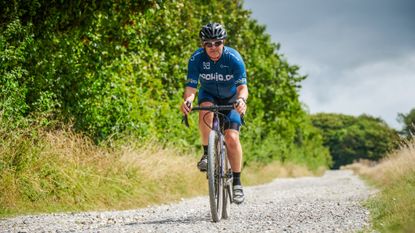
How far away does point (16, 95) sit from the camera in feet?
32.8

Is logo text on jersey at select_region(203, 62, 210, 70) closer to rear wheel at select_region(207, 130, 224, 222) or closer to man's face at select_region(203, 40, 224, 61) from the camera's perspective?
man's face at select_region(203, 40, 224, 61)

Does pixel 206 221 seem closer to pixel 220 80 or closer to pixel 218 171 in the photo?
pixel 218 171

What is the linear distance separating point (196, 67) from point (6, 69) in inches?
168

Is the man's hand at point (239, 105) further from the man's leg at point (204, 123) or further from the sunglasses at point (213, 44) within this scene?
the sunglasses at point (213, 44)

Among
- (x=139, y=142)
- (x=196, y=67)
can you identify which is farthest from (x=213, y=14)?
A: (x=196, y=67)

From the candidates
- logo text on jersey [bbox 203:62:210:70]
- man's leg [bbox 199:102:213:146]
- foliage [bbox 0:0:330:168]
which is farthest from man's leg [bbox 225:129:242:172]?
foliage [bbox 0:0:330:168]

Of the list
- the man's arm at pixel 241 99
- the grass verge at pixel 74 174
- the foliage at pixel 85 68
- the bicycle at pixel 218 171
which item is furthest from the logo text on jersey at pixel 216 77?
the foliage at pixel 85 68

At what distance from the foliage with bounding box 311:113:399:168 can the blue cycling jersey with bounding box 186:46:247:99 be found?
279ft

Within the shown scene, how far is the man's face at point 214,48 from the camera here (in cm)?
724

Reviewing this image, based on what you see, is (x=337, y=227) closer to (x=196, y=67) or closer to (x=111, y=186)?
(x=196, y=67)

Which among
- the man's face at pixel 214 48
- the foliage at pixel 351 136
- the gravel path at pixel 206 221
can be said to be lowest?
the gravel path at pixel 206 221

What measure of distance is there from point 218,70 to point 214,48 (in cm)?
31

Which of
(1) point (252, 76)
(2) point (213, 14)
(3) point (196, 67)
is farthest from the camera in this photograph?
(1) point (252, 76)

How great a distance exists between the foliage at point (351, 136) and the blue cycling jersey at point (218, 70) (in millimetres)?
85158
